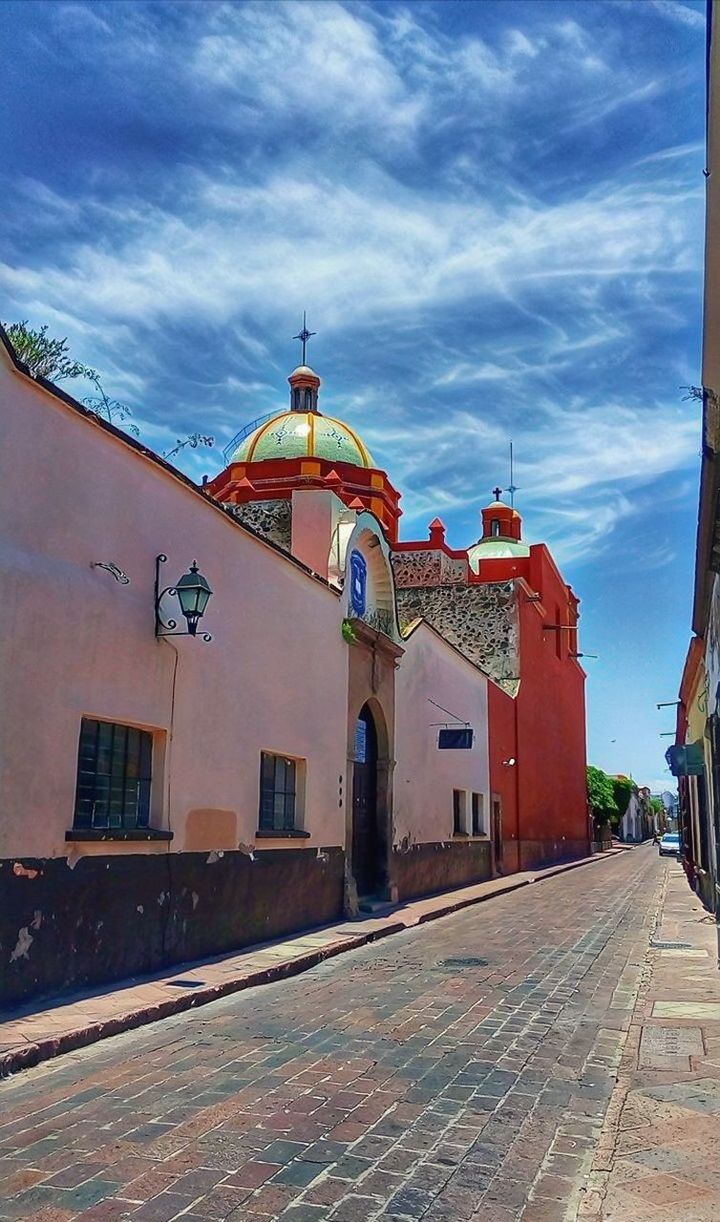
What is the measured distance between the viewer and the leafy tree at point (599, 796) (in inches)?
1923

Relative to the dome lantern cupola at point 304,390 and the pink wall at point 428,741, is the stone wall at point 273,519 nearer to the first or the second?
the pink wall at point 428,741

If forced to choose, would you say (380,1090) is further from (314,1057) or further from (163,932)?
(163,932)

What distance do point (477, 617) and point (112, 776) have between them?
838 inches

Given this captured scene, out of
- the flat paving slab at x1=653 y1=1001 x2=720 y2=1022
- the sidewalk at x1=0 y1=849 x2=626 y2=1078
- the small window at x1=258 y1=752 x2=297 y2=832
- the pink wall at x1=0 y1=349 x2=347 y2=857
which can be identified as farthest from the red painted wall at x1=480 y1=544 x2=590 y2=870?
the flat paving slab at x1=653 y1=1001 x2=720 y2=1022

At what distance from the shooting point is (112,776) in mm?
8383

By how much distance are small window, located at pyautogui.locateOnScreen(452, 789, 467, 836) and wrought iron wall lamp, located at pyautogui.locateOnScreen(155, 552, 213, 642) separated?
1315 centimetres

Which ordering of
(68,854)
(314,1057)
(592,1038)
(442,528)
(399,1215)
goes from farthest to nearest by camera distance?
(442,528) < (68,854) < (592,1038) < (314,1057) < (399,1215)

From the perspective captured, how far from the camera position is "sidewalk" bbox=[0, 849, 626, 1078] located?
6.12 meters

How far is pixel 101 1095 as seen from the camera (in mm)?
5238

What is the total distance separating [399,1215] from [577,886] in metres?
20.2

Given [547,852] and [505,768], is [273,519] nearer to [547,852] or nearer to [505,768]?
[505,768]

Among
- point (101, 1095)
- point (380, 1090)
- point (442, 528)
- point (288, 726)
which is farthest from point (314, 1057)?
point (442, 528)

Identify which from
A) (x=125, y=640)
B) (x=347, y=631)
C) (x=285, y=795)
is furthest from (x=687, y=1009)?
(x=347, y=631)

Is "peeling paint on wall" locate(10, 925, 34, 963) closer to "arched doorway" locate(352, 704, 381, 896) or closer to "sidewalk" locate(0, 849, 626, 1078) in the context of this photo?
"sidewalk" locate(0, 849, 626, 1078)
